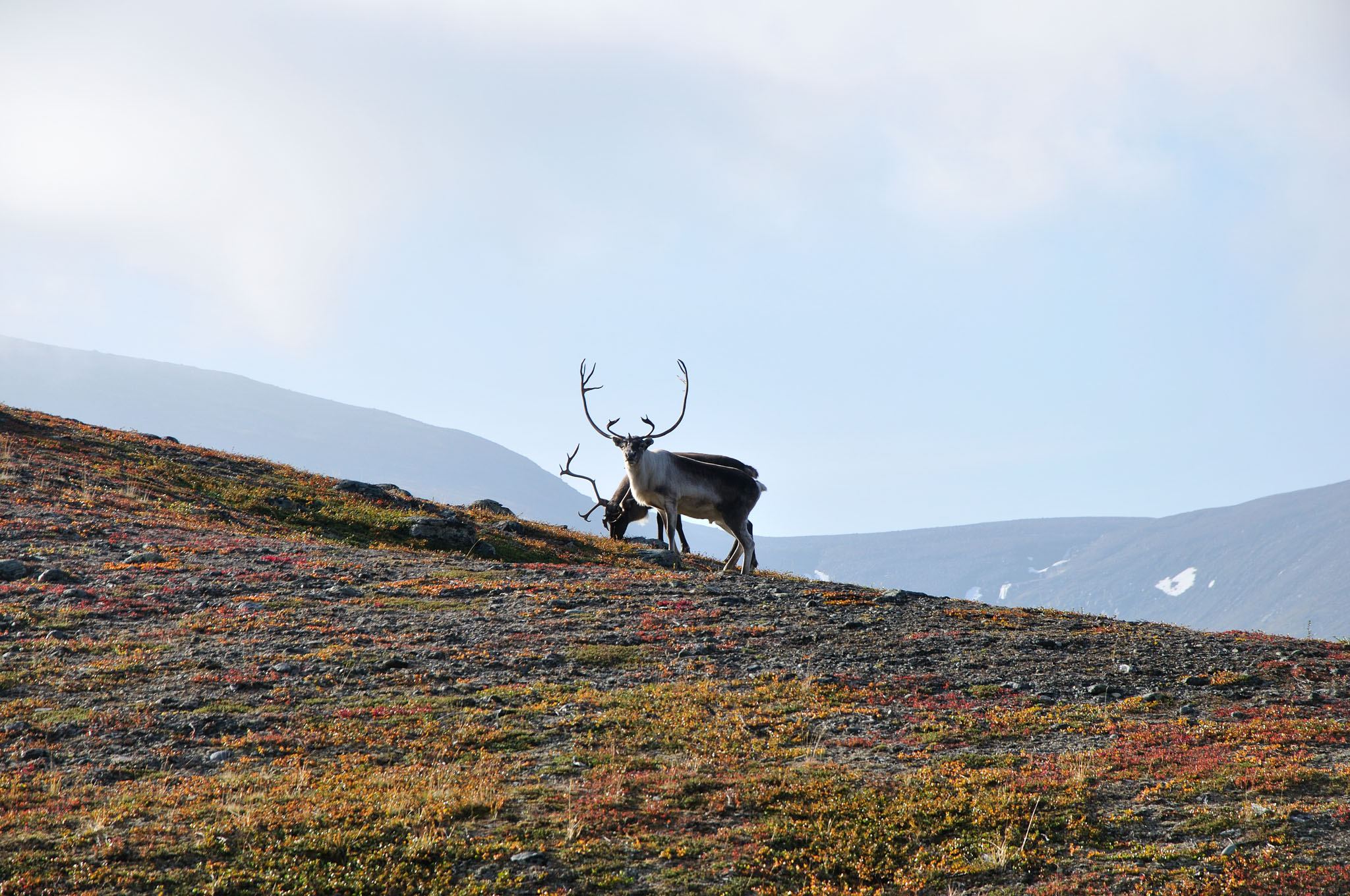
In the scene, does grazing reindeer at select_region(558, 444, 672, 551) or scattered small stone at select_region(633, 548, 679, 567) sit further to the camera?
grazing reindeer at select_region(558, 444, 672, 551)

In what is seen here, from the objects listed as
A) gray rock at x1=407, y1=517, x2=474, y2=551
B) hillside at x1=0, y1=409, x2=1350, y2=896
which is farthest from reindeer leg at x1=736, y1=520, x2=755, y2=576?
gray rock at x1=407, y1=517, x2=474, y2=551

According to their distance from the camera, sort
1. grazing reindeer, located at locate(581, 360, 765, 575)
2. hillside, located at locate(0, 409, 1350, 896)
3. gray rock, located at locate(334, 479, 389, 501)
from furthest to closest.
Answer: gray rock, located at locate(334, 479, 389, 501)
grazing reindeer, located at locate(581, 360, 765, 575)
hillside, located at locate(0, 409, 1350, 896)

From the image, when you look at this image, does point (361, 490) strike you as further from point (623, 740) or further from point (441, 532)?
point (623, 740)

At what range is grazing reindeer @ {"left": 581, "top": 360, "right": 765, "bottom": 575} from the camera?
87.1ft

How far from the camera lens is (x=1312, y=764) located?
35.4 ft

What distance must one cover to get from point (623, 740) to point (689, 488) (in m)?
15.2

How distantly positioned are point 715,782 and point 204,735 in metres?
5.95

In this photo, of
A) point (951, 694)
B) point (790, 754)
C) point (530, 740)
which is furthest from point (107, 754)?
point (951, 694)

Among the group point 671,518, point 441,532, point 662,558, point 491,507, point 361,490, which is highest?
point 671,518

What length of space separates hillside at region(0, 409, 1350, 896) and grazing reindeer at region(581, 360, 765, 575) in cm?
501

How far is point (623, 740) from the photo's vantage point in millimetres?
12008

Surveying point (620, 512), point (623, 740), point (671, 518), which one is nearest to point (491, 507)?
point (620, 512)

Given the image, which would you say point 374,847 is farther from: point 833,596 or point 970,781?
point 833,596

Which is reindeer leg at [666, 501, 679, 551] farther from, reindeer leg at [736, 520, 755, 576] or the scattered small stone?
reindeer leg at [736, 520, 755, 576]
